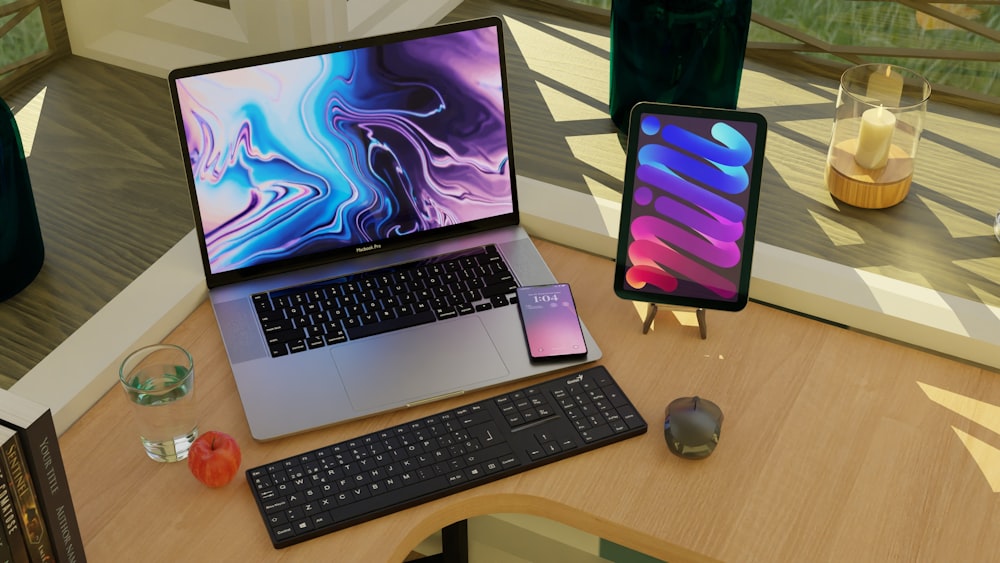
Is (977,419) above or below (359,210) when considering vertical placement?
below

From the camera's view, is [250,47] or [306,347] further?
[250,47]

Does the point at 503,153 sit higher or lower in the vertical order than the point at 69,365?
higher

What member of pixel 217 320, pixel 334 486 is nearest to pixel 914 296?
pixel 334 486

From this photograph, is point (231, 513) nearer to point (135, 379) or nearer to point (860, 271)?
point (135, 379)

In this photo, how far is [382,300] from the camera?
1.25 meters

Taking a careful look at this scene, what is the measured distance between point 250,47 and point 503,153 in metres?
0.58

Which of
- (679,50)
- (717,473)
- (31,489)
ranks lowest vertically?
(717,473)

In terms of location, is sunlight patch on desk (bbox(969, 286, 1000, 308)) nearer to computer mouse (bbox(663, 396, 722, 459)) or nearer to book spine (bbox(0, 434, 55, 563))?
computer mouse (bbox(663, 396, 722, 459))

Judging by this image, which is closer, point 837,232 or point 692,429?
point 692,429

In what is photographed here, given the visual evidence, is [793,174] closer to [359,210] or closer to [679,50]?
[679,50]

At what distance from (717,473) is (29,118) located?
1.18m

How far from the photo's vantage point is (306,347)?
1.19 metres

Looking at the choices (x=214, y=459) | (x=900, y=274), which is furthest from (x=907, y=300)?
(x=214, y=459)

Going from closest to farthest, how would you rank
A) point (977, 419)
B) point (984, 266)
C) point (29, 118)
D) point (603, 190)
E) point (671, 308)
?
point (977, 419)
point (671, 308)
point (984, 266)
point (603, 190)
point (29, 118)
